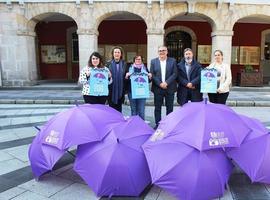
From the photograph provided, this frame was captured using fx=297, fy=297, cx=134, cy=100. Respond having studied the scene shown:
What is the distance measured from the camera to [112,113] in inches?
148

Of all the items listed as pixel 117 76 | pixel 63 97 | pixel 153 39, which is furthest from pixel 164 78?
pixel 153 39

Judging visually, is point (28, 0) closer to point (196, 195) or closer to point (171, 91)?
point (171, 91)

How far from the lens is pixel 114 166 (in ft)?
10.2

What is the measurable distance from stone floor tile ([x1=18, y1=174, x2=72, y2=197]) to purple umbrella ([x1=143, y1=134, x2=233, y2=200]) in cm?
114

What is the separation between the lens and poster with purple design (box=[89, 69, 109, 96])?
15.8ft

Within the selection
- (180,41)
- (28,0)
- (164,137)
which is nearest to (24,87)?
(28,0)

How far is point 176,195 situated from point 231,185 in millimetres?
880

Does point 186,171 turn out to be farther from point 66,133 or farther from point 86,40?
point 86,40

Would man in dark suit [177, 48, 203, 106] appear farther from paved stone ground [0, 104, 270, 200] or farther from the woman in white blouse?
paved stone ground [0, 104, 270, 200]

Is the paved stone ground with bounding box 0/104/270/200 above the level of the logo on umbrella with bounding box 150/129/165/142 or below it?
below

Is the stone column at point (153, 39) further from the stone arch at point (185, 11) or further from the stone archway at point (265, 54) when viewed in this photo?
the stone archway at point (265, 54)

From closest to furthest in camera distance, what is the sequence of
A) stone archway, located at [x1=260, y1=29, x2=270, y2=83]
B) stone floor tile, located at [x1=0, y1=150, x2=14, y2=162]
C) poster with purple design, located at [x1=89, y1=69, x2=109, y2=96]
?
stone floor tile, located at [x1=0, y1=150, x2=14, y2=162], poster with purple design, located at [x1=89, y1=69, x2=109, y2=96], stone archway, located at [x1=260, y1=29, x2=270, y2=83]

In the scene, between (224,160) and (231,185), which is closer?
(224,160)

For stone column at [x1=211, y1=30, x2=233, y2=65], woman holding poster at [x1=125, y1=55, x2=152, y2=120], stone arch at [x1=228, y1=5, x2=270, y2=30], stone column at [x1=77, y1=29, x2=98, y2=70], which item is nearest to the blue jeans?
woman holding poster at [x1=125, y1=55, x2=152, y2=120]
